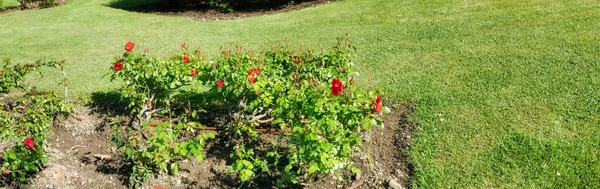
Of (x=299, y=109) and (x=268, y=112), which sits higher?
(x=299, y=109)

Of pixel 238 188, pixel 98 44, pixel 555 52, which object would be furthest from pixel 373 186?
pixel 98 44

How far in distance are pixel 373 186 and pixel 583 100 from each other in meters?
2.54

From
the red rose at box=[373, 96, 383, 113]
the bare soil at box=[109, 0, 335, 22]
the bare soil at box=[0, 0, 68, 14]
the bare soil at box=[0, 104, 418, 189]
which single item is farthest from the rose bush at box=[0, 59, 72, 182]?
the bare soil at box=[0, 0, 68, 14]

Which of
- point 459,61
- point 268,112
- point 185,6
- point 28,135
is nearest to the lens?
point 28,135

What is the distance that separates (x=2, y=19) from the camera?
12.2 m

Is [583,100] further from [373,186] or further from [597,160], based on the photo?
[373,186]

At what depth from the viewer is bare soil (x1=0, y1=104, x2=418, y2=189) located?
3885mm

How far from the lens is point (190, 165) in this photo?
4.17 m

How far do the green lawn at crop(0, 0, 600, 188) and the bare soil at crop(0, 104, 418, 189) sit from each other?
221mm

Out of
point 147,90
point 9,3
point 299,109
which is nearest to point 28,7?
point 9,3

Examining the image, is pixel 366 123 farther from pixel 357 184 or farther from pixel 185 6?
pixel 185 6

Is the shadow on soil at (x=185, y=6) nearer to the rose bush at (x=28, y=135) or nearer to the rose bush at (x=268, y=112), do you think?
the rose bush at (x=268, y=112)

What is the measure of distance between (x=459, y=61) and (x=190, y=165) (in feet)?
12.4

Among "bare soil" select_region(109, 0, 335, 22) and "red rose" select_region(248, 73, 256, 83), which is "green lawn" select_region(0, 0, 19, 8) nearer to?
"bare soil" select_region(109, 0, 335, 22)
